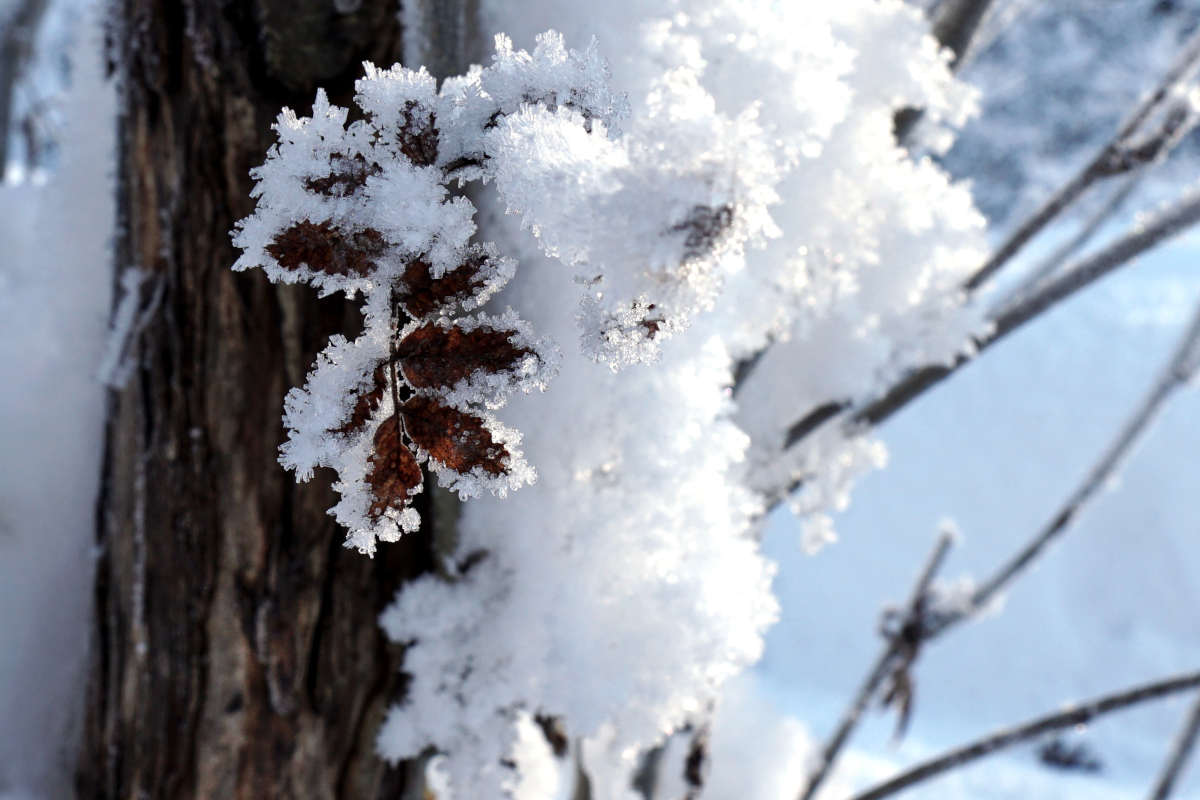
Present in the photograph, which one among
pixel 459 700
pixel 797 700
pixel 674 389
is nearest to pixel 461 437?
pixel 674 389

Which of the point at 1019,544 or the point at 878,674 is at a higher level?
the point at 1019,544

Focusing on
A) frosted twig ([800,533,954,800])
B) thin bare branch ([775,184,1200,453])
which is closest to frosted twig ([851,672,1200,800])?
frosted twig ([800,533,954,800])

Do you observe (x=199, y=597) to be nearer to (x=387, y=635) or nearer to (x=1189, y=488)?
(x=387, y=635)

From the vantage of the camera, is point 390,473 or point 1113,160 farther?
point 1113,160

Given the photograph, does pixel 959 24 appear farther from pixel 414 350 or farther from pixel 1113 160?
pixel 414 350

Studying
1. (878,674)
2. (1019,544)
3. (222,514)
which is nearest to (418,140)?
(222,514)

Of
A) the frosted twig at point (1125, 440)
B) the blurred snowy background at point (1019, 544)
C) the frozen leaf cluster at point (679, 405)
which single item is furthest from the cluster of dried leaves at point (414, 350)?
the blurred snowy background at point (1019, 544)

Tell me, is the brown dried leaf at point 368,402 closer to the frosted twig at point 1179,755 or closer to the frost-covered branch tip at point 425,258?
the frost-covered branch tip at point 425,258
